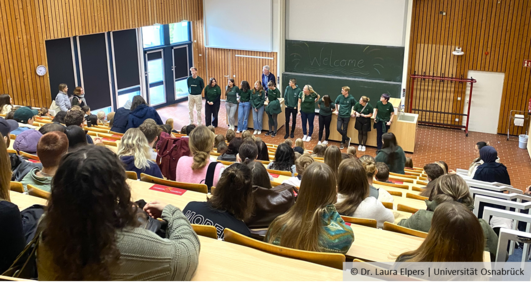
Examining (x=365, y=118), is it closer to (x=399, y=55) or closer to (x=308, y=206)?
(x=399, y=55)

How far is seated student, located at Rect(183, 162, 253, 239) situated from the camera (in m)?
3.10

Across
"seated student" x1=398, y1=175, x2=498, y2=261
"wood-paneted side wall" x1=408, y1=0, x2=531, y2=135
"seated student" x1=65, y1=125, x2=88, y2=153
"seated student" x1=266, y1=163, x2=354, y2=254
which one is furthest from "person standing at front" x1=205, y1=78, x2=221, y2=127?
"seated student" x1=266, y1=163, x2=354, y2=254

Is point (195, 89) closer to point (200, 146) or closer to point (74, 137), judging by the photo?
point (200, 146)

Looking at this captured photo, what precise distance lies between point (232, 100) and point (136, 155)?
26.1ft

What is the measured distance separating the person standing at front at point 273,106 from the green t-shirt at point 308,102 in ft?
2.34

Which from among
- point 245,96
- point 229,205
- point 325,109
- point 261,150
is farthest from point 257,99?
point 229,205

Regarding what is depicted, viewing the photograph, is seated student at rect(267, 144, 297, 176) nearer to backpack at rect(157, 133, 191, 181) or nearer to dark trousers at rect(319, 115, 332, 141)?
backpack at rect(157, 133, 191, 181)

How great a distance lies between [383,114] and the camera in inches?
435

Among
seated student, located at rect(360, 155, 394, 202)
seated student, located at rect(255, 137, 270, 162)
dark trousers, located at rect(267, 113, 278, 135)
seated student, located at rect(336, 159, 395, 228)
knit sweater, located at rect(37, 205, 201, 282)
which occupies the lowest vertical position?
dark trousers, located at rect(267, 113, 278, 135)

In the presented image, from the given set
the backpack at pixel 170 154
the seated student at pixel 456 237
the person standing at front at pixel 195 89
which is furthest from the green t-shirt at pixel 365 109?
the seated student at pixel 456 237

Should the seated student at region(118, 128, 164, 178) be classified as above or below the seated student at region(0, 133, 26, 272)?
below

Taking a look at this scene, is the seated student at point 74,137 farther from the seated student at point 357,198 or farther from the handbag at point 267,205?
the seated student at point 357,198

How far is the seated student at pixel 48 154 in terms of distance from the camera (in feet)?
11.3

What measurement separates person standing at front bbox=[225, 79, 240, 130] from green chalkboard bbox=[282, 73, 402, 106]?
2402 mm
